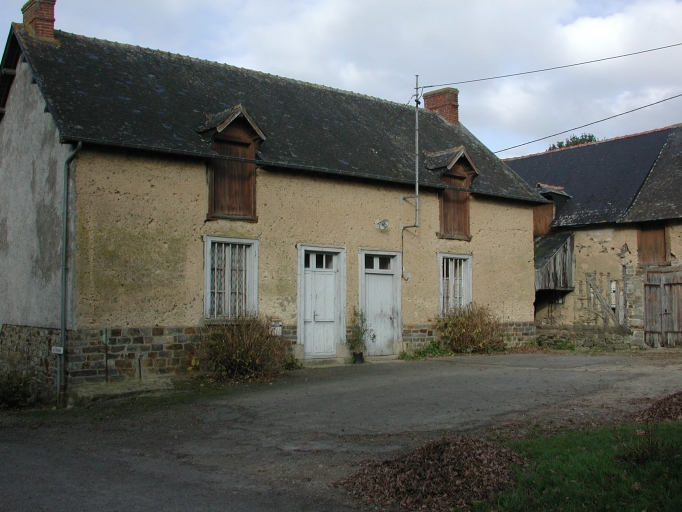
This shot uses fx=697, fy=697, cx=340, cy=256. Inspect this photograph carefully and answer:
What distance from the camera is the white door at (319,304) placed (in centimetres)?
1473

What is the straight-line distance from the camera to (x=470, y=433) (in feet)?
25.2

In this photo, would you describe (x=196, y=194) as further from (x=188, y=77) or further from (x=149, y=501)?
(x=149, y=501)

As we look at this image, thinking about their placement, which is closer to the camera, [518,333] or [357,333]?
[357,333]

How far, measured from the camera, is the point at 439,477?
5684 mm

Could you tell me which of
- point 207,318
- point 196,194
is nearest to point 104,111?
point 196,194

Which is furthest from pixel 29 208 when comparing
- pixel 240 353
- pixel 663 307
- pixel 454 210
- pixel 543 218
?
pixel 663 307

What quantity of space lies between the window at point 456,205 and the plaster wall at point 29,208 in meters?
8.83

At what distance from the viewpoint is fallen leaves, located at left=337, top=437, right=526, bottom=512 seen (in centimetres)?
547

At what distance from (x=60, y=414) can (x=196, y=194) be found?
15.4 ft

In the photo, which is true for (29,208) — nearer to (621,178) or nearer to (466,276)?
(466,276)

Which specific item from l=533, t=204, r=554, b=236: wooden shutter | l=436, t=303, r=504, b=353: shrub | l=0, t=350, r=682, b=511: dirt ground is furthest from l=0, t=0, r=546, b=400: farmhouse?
l=533, t=204, r=554, b=236: wooden shutter

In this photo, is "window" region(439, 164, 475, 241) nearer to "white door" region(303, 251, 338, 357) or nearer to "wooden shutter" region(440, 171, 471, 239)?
"wooden shutter" region(440, 171, 471, 239)

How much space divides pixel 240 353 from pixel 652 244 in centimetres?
1276

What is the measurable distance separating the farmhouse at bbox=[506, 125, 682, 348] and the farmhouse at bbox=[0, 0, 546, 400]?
3083 mm
